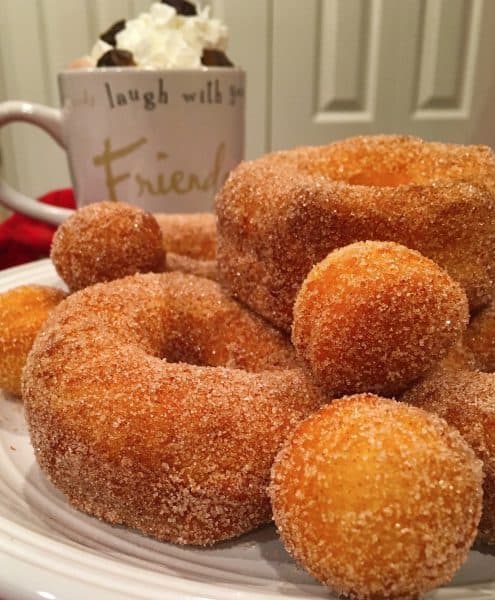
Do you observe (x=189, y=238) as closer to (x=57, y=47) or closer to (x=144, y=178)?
(x=144, y=178)

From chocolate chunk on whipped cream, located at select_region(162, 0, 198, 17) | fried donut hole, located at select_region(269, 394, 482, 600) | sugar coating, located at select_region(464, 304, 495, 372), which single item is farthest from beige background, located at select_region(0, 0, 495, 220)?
fried donut hole, located at select_region(269, 394, 482, 600)

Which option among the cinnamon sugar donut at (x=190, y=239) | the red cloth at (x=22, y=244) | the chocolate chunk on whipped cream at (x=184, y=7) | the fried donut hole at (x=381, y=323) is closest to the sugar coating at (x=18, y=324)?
the cinnamon sugar donut at (x=190, y=239)

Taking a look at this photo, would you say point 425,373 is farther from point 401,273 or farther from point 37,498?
point 37,498

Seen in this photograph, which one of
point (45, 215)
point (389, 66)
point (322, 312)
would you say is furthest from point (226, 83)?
point (389, 66)

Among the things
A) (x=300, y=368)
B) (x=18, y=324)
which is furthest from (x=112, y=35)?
(x=300, y=368)

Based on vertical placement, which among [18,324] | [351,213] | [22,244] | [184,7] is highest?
[184,7]
